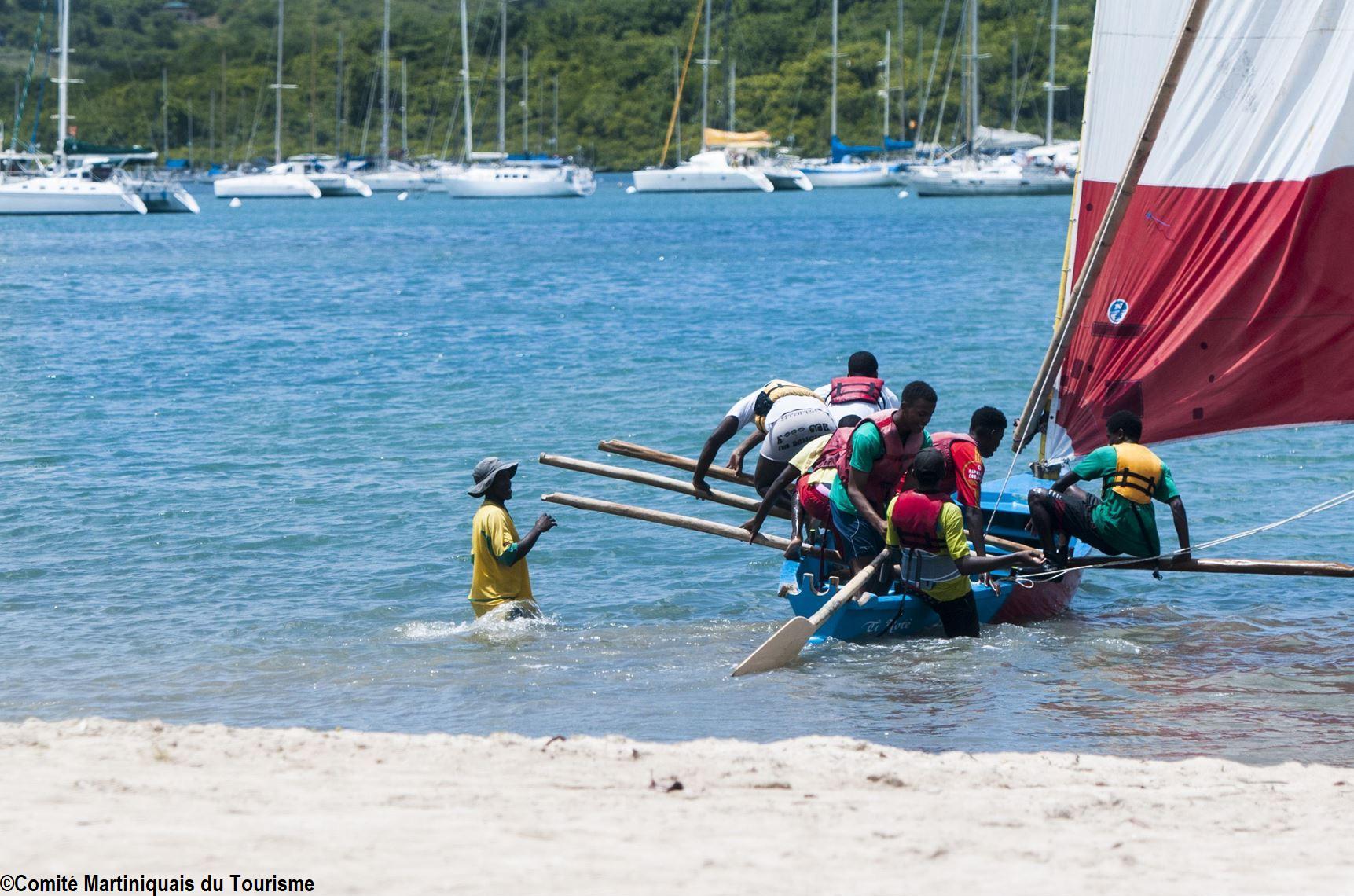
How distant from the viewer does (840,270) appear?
51.6 meters

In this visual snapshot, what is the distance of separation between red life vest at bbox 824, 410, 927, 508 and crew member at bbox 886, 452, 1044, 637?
0.63 ft

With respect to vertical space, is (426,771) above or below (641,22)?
below

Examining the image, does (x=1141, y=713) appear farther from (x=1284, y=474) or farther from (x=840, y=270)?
(x=840, y=270)

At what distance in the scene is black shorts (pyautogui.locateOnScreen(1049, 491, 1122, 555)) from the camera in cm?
1141

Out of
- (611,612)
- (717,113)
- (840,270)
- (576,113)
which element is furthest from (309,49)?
(611,612)

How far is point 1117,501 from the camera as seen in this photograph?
36.7 feet

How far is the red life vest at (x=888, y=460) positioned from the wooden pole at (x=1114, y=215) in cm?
137

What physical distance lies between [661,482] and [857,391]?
1805 millimetres

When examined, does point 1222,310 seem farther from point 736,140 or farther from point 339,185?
point 339,185

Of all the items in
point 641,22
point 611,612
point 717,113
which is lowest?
point 611,612

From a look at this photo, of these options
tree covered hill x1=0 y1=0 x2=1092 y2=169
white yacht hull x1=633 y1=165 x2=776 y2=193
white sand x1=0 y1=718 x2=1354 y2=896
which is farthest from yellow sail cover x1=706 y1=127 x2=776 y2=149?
white sand x1=0 y1=718 x2=1354 y2=896

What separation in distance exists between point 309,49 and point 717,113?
4233 centimetres

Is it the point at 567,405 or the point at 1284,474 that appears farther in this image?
the point at 567,405

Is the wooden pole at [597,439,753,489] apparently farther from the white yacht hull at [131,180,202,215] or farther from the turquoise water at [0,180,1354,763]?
the white yacht hull at [131,180,202,215]
